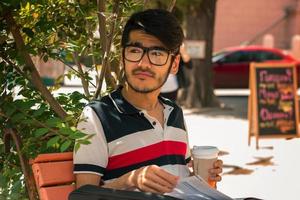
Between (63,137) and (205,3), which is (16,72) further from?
(205,3)

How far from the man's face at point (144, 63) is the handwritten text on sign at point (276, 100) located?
6.54 meters

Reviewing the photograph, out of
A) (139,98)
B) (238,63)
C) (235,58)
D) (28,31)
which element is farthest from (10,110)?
(235,58)

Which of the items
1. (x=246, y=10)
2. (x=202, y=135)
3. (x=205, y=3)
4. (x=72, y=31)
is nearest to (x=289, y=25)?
(x=246, y=10)

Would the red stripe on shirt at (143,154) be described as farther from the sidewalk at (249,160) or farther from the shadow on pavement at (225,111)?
the shadow on pavement at (225,111)

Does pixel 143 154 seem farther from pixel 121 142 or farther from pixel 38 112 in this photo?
pixel 38 112

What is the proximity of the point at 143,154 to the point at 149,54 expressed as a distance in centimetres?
Result: 37

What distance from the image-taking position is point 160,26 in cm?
240

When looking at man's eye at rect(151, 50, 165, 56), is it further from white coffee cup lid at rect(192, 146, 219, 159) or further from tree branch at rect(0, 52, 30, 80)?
tree branch at rect(0, 52, 30, 80)

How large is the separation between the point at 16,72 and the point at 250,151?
593cm

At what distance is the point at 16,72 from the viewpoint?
305 centimetres

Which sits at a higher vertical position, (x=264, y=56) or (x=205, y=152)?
(x=264, y=56)

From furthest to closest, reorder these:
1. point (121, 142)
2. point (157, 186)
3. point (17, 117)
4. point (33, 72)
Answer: point (33, 72)
point (17, 117)
point (121, 142)
point (157, 186)

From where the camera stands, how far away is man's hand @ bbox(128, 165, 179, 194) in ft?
6.93

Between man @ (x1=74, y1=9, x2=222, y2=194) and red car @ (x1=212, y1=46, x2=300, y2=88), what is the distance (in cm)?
1698
